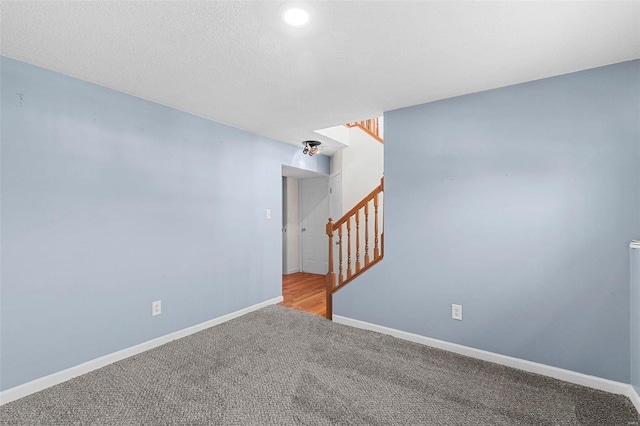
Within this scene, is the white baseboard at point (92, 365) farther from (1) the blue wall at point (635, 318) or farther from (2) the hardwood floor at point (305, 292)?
(1) the blue wall at point (635, 318)

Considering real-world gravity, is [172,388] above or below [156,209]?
below

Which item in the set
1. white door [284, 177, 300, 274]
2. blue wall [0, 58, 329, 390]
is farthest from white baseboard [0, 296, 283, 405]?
white door [284, 177, 300, 274]

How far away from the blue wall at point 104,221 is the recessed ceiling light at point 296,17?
172 cm

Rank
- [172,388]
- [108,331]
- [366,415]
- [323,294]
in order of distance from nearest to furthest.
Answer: [366,415], [172,388], [108,331], [323,294]

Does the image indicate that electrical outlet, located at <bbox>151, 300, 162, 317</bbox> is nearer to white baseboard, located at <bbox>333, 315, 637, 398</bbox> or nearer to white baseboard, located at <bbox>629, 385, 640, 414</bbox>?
white baseboard, located at <bbox>333, 315, 637, 398</bbox>

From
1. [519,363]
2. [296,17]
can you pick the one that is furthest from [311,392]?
[296,17]

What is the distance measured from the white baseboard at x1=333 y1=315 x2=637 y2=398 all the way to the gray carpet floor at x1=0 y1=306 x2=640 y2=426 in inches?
2.4

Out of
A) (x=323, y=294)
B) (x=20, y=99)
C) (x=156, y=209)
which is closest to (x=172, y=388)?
(x=156, y=209)

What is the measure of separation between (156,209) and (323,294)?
8.36 ft

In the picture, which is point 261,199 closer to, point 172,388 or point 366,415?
point 172,388

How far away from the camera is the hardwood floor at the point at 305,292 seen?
3.70 metres

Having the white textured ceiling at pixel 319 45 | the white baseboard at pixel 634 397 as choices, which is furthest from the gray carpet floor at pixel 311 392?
the white textured ceiling at pixel 319 45

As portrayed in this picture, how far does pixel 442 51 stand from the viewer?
5.82 feet

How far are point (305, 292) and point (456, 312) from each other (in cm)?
237
